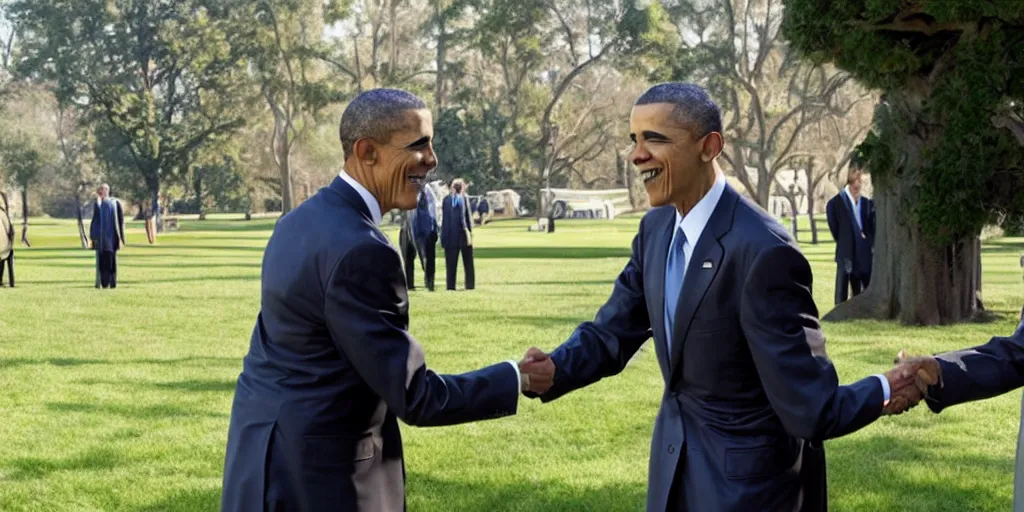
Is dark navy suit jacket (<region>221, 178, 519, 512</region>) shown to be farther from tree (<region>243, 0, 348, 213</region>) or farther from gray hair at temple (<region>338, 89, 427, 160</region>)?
tree (<region>243, 0, 348, 213</region>)

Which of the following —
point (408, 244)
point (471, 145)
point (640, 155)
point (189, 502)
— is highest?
point (471, 145)

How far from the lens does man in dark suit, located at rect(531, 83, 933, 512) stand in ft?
11.8

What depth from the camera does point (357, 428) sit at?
12.4ft

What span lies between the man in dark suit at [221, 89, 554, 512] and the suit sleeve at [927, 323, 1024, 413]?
62.7 inches

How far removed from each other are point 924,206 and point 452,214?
33.9 ft

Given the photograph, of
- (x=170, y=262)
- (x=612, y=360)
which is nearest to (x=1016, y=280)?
(x=170, y=262)

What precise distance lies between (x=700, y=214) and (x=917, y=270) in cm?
1316

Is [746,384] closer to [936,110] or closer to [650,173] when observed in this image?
[650,173]

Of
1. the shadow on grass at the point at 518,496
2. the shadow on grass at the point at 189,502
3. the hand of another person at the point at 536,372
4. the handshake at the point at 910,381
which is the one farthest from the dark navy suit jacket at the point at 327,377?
the shadow on grass at the point at 189,502

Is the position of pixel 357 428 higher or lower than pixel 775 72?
lower

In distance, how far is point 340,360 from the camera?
374 cm

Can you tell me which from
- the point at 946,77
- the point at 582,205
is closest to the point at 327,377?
the point at 946,77

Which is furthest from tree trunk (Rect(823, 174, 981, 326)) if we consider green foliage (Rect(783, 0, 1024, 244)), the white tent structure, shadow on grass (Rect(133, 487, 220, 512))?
the white tent structure

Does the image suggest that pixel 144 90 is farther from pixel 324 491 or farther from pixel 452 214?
pixel 324 491
